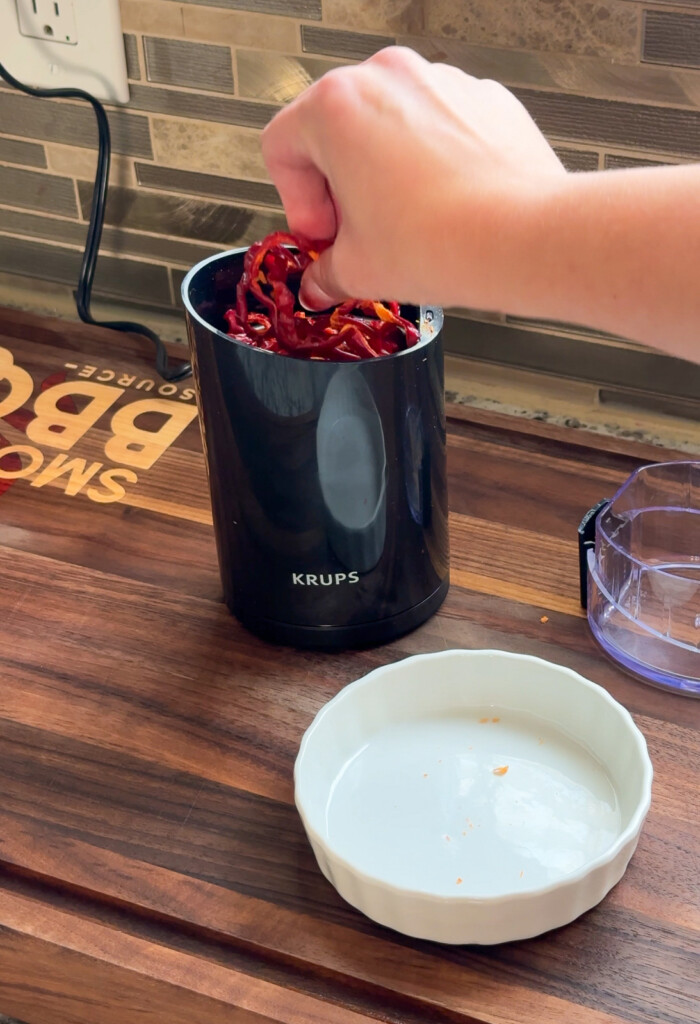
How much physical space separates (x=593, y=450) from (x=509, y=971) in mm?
463

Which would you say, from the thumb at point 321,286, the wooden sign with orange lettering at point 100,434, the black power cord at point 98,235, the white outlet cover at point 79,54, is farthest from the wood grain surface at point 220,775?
the white outlet cover at point 79,54

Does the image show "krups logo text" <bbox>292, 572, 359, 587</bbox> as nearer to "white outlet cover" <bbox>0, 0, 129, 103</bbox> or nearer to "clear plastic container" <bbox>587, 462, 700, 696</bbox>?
"clear plastic container" <bbox>587, 462, 700, 696</bbox>

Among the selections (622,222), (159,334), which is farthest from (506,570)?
(159,334)

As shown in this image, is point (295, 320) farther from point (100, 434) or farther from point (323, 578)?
point (100, 434)

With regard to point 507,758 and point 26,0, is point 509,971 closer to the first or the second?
point 507,758

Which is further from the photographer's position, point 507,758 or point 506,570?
point 506,570

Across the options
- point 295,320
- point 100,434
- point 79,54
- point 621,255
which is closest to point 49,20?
point 79,54

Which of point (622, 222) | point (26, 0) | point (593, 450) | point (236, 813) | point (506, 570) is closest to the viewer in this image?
point (622, 222)

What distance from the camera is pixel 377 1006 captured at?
54 centimetres

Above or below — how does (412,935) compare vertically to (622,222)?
below

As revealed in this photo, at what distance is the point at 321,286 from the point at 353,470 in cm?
11

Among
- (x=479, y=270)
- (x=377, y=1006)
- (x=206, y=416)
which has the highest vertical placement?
(x=479, y=270)

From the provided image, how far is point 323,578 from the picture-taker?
686mm

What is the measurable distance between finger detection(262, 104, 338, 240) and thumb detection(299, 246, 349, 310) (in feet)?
0.06
